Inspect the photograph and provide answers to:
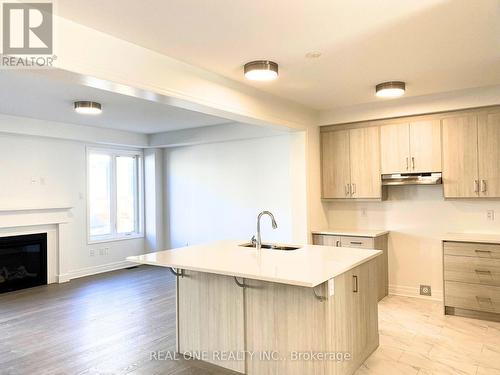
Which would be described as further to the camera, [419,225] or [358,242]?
[419,225]

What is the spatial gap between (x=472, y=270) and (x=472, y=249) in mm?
227

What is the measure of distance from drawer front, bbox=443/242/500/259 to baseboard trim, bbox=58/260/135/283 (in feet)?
18.4

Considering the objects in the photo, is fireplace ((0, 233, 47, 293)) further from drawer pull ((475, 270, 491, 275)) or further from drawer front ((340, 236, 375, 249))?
drawer pull ((475, 270, 491, 275))

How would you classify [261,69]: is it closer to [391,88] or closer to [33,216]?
[391,88]

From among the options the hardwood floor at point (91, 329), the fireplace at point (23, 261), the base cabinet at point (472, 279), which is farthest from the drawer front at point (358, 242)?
the fireplace at point (23, 261)

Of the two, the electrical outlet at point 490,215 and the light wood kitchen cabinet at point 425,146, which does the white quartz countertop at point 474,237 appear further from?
the light wood kitchen cabinet at point 425,146

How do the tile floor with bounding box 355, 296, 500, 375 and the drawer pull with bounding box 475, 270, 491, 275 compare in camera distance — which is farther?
the drawer pull with bounding box 475, 270, 491, 275

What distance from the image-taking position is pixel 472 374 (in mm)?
2793

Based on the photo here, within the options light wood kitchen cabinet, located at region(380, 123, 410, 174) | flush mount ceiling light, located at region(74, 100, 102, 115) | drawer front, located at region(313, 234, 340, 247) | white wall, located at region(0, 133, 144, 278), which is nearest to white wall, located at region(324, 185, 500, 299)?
light wood kitchen cabinet, located at region(380, 123, 410, 174)

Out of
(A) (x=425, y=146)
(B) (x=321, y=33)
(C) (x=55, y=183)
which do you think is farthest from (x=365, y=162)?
(C) (x=55, y=183)

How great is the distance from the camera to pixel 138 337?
362cm

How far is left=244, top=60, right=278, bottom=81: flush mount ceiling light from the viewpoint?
3186mm

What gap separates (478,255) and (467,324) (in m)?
0.73

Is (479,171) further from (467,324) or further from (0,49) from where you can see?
(0,49)
